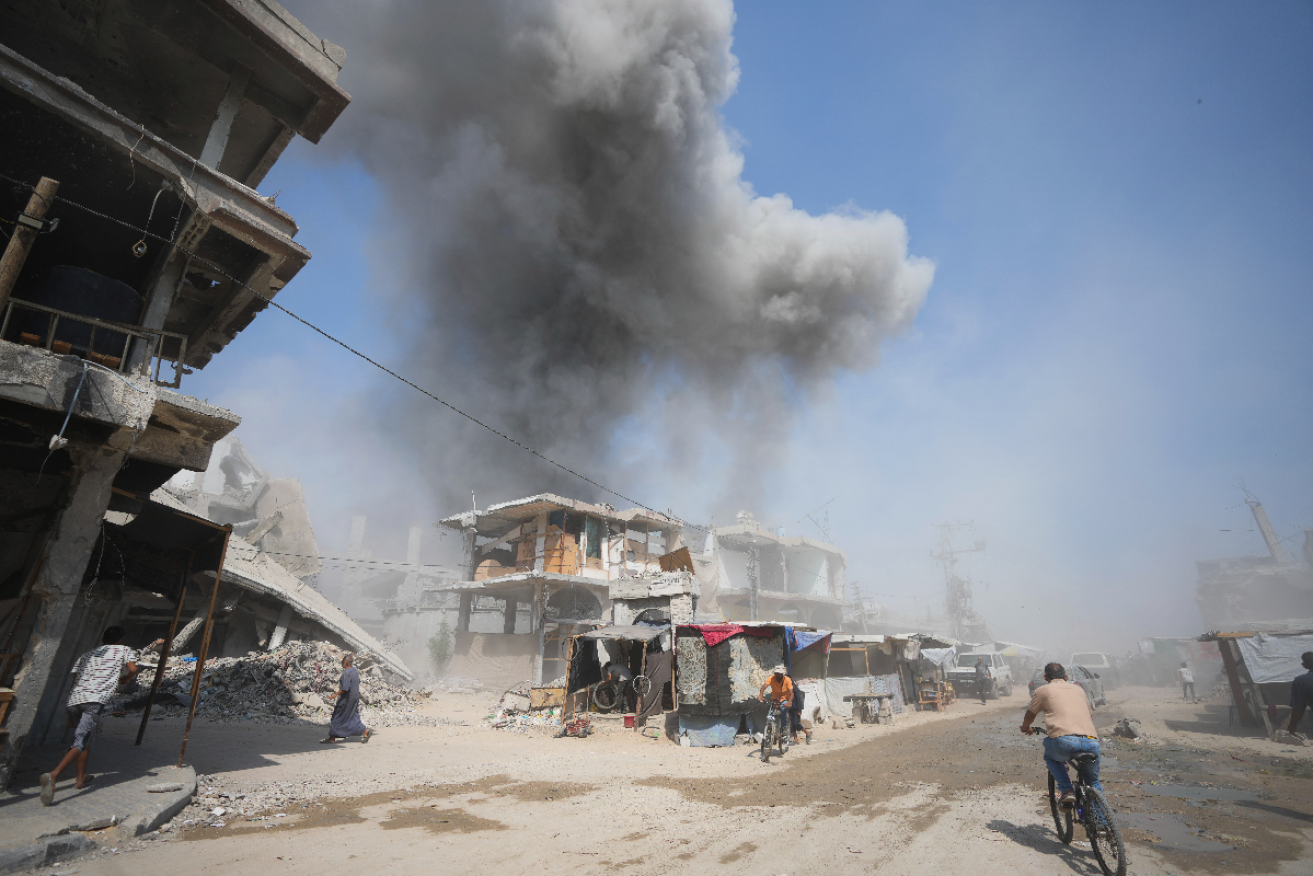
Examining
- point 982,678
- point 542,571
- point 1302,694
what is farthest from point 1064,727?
point 982,678

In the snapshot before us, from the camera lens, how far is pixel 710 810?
603 cm

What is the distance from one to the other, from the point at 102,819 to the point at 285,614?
14.3 meters

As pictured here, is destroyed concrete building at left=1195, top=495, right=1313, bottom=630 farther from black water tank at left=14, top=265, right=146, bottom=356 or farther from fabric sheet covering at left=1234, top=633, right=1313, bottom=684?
black water tank at left=14, top=265, right=146, bottom=356

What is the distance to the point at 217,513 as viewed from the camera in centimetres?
3344

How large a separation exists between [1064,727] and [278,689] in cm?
1674

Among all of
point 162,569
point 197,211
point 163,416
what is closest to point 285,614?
point 162,569

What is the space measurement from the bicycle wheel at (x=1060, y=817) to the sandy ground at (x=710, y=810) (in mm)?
121

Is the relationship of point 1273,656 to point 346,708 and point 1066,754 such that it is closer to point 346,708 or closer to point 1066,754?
point 1066,754

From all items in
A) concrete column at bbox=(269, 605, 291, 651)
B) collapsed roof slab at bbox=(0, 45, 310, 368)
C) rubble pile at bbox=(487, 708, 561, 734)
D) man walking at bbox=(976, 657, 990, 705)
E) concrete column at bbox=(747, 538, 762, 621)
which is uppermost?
collapsed roof slab at bbox=(0, 45, 310, 368)

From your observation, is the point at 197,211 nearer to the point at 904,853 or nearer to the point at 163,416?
the point at 163,416

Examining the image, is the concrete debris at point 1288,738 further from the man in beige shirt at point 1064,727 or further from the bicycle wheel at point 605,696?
the bicycle wheel at point 605,696

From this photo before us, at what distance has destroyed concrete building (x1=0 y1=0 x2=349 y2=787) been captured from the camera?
18.5 feet

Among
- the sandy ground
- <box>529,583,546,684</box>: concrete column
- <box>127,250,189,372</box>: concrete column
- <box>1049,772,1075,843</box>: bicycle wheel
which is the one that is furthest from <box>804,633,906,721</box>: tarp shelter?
<box>127,250,189,372</box>: concrete column

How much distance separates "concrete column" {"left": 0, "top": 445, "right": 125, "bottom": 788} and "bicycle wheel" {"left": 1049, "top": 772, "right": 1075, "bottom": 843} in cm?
910
